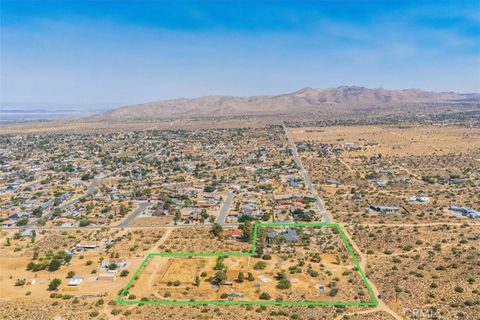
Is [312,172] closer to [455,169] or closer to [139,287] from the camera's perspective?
[455,169]

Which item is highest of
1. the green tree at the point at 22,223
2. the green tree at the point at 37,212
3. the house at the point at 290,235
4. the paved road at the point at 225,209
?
the green tree at the point at 37,212

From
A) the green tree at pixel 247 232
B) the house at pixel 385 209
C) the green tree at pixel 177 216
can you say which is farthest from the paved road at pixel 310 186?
the green tree at pixel 177 216

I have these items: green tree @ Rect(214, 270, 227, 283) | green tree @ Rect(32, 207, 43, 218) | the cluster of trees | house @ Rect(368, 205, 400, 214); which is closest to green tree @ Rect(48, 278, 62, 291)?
the cluster of trees

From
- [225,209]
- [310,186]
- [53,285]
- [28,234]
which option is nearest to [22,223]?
[28,234]

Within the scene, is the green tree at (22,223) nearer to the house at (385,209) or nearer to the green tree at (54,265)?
the green tree at (54,265)

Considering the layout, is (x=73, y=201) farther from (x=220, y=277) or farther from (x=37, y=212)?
(x=220, y=277)

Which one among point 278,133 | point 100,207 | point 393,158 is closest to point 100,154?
point 100,207

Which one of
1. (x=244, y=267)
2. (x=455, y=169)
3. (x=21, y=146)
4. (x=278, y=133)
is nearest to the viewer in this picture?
(x=244, y=267)
